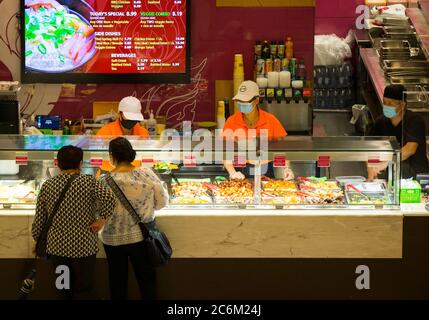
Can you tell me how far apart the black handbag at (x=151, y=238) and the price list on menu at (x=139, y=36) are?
354cm

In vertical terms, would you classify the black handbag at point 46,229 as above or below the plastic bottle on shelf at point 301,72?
below

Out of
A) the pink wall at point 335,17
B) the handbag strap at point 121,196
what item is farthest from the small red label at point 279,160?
the pink wall at point 335,17

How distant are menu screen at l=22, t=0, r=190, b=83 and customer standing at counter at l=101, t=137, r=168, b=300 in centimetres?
341

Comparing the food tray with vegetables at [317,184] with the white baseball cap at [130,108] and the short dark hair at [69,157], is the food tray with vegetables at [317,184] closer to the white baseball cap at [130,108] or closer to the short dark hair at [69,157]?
the white baseball cap at [130,108]

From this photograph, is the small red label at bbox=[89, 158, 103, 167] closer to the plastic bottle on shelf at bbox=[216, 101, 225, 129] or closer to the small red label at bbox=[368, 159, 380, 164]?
the small red label at bbox=[368, 159, 380, 164]

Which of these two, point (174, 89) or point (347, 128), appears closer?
point (174, 89)

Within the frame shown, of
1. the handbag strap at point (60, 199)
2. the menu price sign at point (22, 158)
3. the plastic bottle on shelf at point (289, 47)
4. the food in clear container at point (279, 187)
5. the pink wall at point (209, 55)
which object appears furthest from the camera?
the pink wall at point (209, 55)

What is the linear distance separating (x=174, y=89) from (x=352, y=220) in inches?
142

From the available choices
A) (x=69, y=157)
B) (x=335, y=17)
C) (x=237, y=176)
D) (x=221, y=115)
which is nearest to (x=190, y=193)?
(x=237, y=176)

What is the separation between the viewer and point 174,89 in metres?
9.00

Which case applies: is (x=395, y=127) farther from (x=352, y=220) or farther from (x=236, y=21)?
(x=236, y=21)

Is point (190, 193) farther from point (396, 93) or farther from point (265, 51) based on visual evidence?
point (265, 51)

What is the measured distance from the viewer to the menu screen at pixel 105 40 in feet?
28.9
